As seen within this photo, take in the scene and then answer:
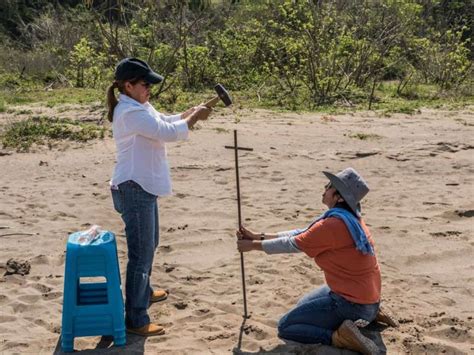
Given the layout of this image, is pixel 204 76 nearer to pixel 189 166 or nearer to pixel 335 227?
pixel 189 166

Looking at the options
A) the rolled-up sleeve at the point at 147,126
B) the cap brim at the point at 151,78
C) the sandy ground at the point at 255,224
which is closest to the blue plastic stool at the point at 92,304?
the sandy ground at the point at 255,224

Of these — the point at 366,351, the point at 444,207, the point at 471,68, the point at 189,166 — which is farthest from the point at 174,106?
the point at 366,351

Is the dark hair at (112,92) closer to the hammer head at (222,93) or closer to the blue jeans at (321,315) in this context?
the hammer head at (222,93)

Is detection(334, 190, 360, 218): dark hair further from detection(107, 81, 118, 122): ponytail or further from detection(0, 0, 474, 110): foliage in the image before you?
detection(0, 0, 474, 110): foliage

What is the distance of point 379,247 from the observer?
5.52m

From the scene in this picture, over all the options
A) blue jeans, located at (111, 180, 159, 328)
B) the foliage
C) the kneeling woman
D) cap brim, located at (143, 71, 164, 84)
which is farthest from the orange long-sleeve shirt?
the foliage

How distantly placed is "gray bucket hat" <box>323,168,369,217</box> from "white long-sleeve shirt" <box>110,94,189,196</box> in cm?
93

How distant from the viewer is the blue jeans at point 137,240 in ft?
12.3

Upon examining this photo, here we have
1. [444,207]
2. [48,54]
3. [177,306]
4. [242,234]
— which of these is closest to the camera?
[242,234]

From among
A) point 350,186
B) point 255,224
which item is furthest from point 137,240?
point 255,224

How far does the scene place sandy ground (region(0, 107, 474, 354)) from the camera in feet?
13.2

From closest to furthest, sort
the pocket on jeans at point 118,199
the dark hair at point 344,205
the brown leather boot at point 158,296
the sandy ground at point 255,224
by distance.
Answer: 1. the dark hair at point 344,205
2. the pocket on jeans at point 118,199
3. the sandy ground at point 255,224
4. the brown leather boot at point 158,296

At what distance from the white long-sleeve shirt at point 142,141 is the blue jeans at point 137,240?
62 millimetres

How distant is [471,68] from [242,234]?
13.1m
